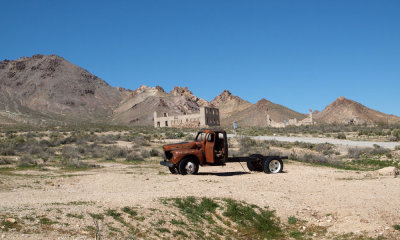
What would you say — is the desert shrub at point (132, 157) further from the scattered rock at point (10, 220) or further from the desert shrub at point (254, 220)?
the scattered rock at point (10, 220)

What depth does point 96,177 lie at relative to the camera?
1590cm

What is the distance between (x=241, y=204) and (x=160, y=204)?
88.5 inches

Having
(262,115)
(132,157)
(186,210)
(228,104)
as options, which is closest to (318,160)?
(132,157)

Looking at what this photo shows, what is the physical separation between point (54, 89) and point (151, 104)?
1405 inches

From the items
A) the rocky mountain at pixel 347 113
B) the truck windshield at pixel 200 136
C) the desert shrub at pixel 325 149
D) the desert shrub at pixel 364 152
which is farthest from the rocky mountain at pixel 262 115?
the truck windshield at pixel 200 136

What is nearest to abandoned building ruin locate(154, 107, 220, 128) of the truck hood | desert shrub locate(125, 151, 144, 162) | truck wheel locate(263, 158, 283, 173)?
A: desert shrub locate(125, 151, 144, 162)

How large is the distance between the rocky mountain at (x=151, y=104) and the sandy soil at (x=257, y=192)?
110 meters

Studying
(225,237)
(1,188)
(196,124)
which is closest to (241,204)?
(225,237)

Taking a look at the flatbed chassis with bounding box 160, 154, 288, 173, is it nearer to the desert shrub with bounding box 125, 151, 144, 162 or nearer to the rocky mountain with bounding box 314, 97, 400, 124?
the desert shrub with bounding box 125, 151, 144, 162

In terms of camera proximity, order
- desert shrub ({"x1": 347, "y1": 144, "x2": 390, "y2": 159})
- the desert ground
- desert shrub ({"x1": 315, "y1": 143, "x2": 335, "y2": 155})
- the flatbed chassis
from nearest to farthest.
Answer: the desert ground, the flatbed chassis, desert shrub ({"x1": 347, "y1": 144, "x2": 390, "y2": 159}), desert shrub ({"x1": 315, "y1": 143, "x2": 335, "y2": 155})

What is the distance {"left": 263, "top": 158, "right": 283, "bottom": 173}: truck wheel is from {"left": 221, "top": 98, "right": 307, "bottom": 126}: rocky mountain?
95.5 metres

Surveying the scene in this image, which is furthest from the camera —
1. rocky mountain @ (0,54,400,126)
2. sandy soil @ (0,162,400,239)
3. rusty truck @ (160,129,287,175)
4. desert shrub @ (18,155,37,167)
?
→ rocky mountain @ (0,54,400,126)

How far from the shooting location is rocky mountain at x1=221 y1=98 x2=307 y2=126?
118 meters

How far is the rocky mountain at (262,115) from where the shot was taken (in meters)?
118
